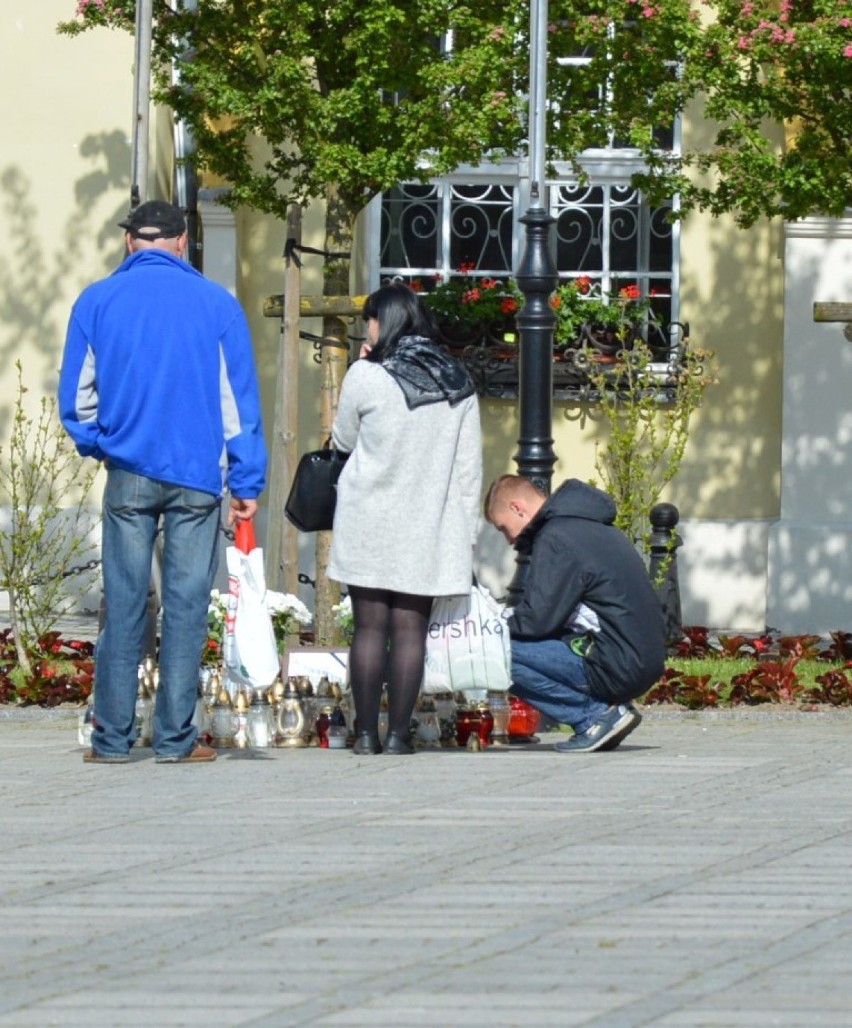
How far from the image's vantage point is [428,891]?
6.09 metres

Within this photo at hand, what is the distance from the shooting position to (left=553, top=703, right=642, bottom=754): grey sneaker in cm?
923

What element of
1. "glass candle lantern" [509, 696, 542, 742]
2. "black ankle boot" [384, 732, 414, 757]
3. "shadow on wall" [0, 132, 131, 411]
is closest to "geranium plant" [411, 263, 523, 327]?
"shadow on wall" [0, 132, 131, 411]

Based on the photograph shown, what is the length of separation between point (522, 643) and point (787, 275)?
9.12 meters

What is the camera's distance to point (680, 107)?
15.1 m

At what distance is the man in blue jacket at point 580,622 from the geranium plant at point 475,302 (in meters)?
8.76

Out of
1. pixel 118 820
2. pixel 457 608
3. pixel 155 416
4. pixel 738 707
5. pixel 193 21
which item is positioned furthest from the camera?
pixel 193 21

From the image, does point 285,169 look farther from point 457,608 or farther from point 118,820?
point 118,820

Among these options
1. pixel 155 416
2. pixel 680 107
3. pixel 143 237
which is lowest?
pixel 155 416

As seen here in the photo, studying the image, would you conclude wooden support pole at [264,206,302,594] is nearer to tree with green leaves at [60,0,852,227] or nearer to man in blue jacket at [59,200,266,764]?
tree with green leaves at [60,0,852,227]

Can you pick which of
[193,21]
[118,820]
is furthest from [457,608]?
[193,21]

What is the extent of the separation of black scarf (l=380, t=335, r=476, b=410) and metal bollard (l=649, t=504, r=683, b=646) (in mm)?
6970

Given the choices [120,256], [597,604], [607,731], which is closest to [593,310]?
[120,256]

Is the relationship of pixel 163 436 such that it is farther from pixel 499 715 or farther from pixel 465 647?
pixel 499 715

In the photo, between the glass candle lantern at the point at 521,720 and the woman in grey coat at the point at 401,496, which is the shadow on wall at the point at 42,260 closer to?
the glass candle lantern at the point at 521,720
